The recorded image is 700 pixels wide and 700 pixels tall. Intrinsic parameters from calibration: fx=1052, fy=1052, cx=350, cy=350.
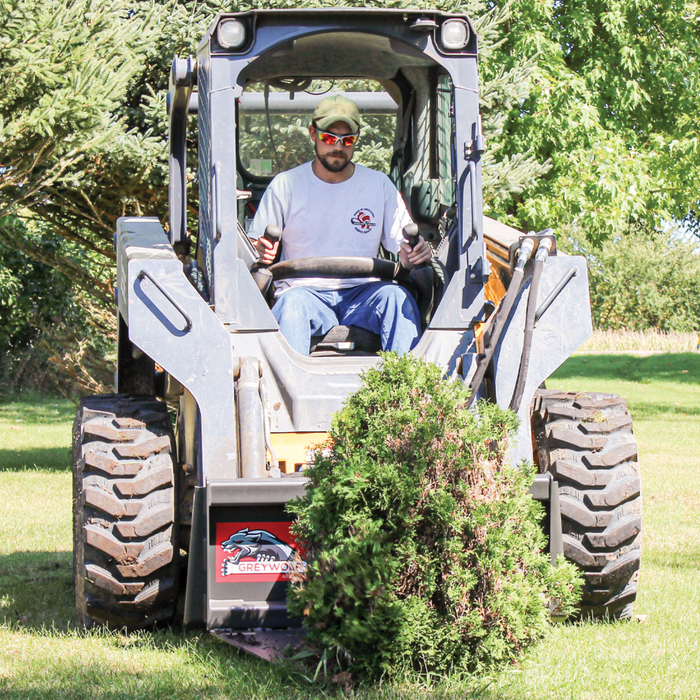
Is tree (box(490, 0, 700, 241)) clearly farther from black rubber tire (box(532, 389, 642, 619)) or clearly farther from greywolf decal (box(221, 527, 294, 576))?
greywolf decal (box(221, 527, 294, 576))

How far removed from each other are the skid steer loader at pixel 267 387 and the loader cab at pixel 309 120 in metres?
0.01

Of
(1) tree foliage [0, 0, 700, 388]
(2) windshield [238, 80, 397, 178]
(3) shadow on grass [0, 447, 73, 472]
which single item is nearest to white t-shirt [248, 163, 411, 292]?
(2) windshield [238, 80, 397, 178]

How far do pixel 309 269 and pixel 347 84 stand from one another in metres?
1.75

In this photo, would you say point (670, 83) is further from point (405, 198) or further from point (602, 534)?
point (602, 534)

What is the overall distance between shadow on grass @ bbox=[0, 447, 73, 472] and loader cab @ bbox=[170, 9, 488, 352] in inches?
259

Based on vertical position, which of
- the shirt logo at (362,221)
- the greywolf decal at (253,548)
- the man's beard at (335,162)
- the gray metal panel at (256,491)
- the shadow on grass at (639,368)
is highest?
the man's beard at (335,162)

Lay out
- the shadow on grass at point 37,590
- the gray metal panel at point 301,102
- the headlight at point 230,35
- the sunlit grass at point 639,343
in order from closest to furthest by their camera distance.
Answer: the headlight at point 230,35 → the shadow on grass at point 37,590 → the gray metal panel at point 301,102 → the sunlit grass at point 639,343

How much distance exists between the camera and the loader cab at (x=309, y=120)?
463cm

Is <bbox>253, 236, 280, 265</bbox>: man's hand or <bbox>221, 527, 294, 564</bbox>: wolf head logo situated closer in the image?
<bbox>221, 527, 294, 564</bbox>: wolf head logo

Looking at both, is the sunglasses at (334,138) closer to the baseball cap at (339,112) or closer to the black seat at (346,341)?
the baseball cap at (339,112)

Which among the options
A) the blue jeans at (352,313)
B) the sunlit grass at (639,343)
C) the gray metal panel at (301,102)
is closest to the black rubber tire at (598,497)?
the blue jeans at (352,313)

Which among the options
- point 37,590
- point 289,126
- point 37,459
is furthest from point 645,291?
point 37,590

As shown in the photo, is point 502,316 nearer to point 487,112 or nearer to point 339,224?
point 339,224

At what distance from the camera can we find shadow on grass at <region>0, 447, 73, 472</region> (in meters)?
11.7
